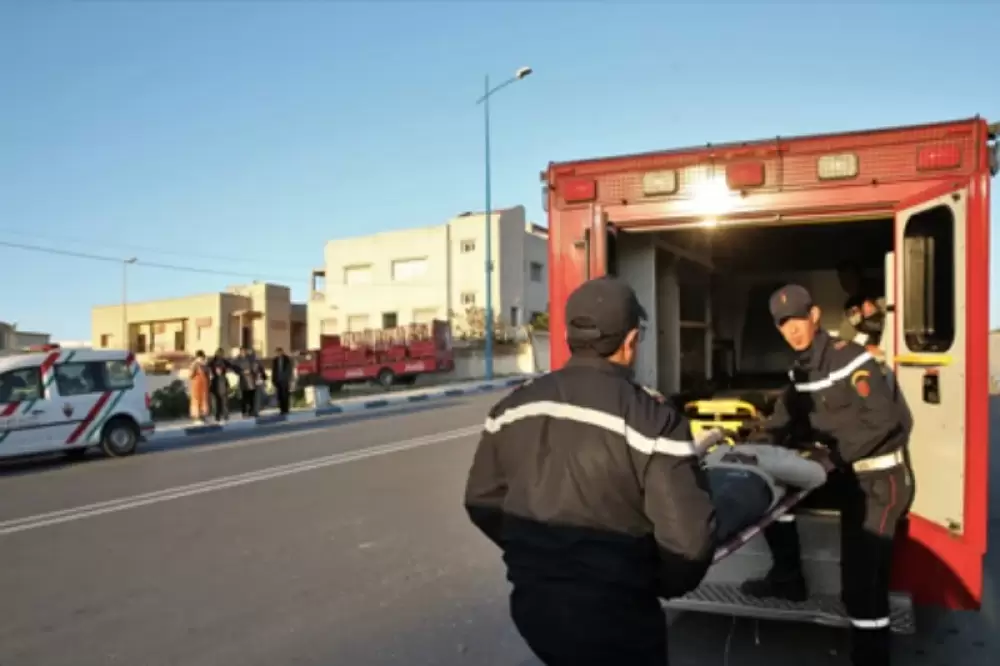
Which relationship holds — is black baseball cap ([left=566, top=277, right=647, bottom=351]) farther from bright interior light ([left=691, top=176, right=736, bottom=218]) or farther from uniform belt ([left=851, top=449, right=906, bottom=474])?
bright interior light ([left=691, top=176, right=736, bottom=218])

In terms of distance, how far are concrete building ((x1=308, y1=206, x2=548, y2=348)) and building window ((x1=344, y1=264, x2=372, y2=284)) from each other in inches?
2.3

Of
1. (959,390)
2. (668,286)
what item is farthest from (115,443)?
(959,390)

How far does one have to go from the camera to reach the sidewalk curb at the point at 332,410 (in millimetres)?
17000

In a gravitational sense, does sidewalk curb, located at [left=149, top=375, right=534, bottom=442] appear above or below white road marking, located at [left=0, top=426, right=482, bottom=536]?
below

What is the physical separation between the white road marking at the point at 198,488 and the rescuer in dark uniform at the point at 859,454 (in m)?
7.56

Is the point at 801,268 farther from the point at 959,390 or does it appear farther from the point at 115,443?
the point at 115,443

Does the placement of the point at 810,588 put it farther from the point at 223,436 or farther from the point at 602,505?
the point at 223,436

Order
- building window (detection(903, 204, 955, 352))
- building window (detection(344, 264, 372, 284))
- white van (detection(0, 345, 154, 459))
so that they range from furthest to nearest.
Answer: building window (detection(344, 264, 372, 284)) → white van (detection(0, 345, 154, 459)) → building window (detection(903, 204, 955, 352))

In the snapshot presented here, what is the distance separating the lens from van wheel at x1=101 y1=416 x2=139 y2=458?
533 inches

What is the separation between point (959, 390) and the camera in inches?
155

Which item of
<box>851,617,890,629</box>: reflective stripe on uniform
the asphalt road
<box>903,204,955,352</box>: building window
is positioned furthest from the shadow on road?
<box>903,204,955,352</box>: building window

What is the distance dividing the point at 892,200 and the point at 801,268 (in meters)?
5.14

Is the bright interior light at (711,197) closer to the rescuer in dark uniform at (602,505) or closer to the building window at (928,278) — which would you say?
the building window at (928,278)

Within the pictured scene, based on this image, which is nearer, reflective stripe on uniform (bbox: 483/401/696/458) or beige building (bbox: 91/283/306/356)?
reflective stripe on uniform (bbox: 483/401/696/458)
